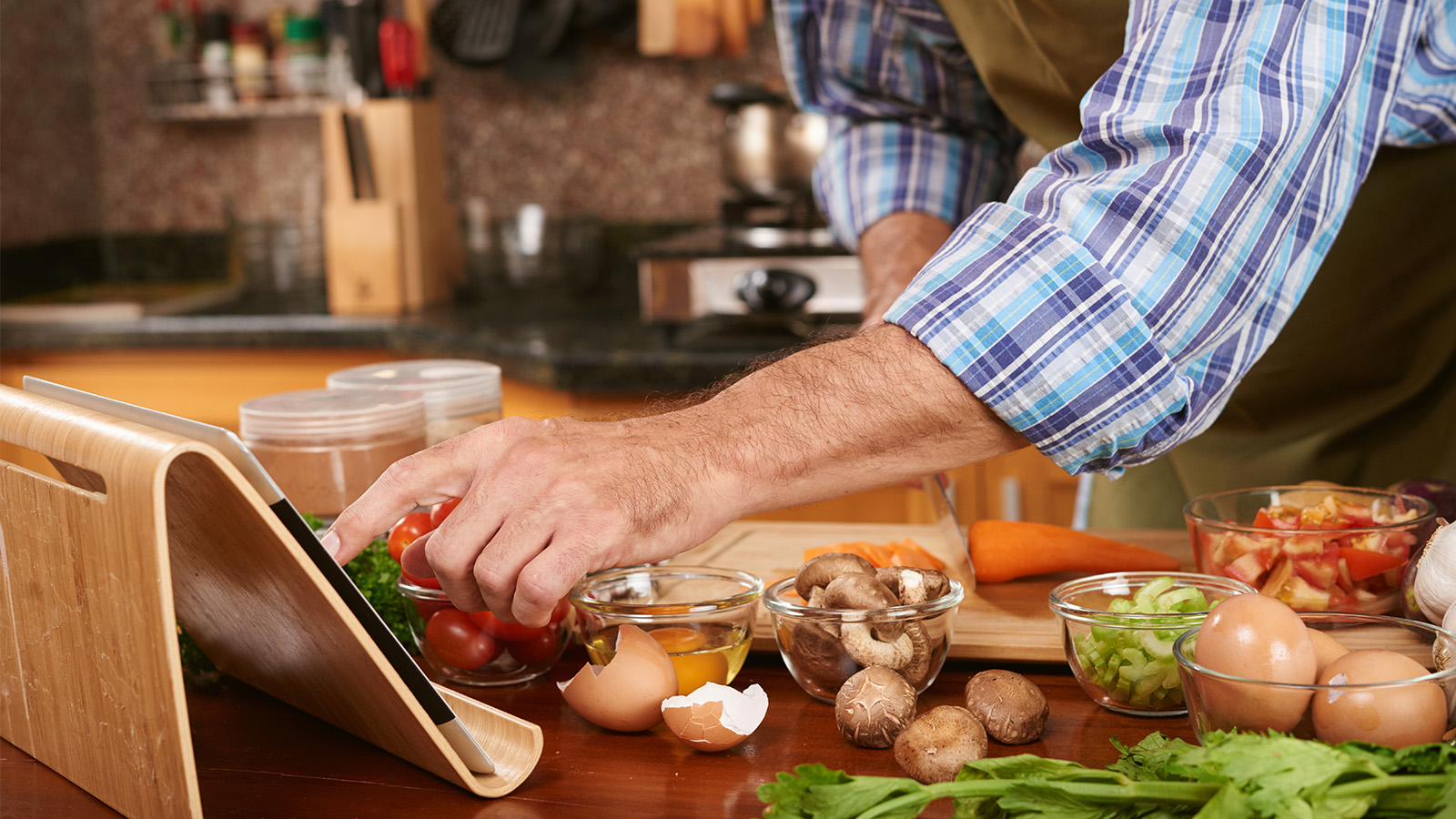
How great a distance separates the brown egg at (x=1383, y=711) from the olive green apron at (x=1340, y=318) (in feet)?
2.33

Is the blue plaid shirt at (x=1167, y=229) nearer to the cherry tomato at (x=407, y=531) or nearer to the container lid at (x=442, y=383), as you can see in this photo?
the cherry tomato at (x=407, y=531)

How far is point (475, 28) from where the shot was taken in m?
2.67

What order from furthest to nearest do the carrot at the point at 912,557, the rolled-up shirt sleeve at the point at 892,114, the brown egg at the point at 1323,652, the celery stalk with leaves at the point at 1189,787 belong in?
1. the rolled-up shirt sleeve at the point at 892,114
2. the carrot at the point at 912,557
3. the brown egg at the point at 1323,652
4. the celery stalk with leaves at the point at 1189,787

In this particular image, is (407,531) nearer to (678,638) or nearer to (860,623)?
(678,638)

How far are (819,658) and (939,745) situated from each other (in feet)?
0.43

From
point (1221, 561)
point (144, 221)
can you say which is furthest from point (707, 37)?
point (1221, 561)

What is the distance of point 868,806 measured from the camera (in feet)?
1.87

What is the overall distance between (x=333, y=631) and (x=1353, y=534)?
0.66 meters

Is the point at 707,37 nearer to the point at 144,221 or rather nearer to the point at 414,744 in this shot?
the point at 144,221

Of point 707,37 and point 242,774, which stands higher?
point 707,37

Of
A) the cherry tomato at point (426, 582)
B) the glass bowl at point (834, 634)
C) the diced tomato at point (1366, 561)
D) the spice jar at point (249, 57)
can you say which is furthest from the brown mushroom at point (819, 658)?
the spice jar at point (249, 57)

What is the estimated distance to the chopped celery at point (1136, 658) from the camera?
74 centimetres

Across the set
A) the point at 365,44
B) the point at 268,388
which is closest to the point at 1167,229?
the point at 268,388

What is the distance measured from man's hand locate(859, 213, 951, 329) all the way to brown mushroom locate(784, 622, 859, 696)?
57cm
